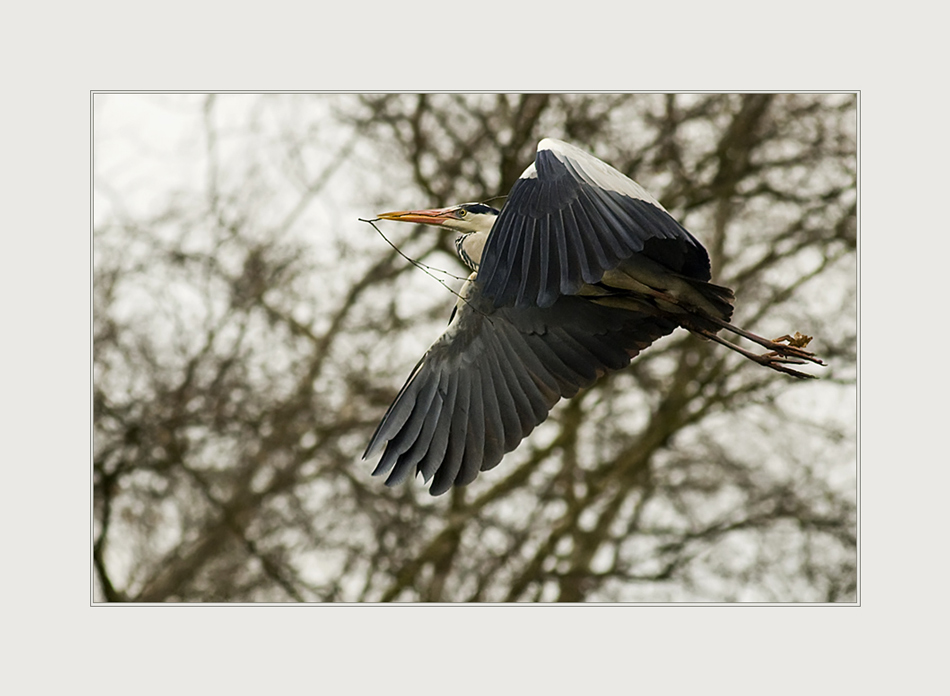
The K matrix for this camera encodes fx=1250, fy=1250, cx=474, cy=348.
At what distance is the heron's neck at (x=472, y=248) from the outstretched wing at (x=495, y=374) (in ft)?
0.41

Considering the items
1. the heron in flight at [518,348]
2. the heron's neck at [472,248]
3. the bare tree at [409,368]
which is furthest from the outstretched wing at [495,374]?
the bare tree at [409,368]

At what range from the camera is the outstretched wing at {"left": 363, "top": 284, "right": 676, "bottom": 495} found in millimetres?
5336

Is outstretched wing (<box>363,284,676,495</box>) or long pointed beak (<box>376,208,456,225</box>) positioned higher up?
long pointed beak (<box>376,208,456,225</box>)

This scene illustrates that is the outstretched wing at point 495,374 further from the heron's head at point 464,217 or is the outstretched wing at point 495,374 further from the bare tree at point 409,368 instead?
→ the bare tree at point 409,368

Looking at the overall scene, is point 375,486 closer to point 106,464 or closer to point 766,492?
point 106,464

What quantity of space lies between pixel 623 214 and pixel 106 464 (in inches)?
352

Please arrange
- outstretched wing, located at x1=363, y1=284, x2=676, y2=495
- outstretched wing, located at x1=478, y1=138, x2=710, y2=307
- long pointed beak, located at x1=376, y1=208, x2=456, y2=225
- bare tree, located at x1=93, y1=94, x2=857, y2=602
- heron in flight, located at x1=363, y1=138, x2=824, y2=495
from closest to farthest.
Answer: outstretched wing, located at x1=478, y1=138, x2=710, y2=307 < heron in flight, located at x1=363, y1=138, x2=824, y2=495 < outstretched wing, located at x1=363, y1=284, x2=676, y2=495 < long pointed beak, located at x1=376, y1=208, x2=456, y2=225 < bare tree, located at x1=93, y1=94, x2=857, y2=602

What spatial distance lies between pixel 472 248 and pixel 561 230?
3.90ft

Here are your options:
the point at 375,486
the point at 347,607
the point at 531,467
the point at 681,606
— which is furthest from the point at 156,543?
the point at 681,606

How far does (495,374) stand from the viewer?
5477mm

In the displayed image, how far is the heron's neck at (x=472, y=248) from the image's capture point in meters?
5.43

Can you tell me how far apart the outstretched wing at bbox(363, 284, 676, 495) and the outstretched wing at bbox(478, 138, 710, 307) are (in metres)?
0.99

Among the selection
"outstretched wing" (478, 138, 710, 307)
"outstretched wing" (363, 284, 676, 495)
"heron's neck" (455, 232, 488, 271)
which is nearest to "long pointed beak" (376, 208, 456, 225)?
"heron's neck" (455, 232, 488, 271)

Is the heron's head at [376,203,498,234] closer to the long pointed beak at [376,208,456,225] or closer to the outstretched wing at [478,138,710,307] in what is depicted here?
the long pointed beak at [376,208,456,225]
